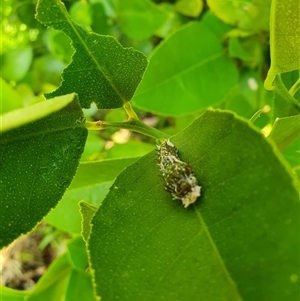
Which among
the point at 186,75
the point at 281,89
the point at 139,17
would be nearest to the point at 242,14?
the point at 186,75

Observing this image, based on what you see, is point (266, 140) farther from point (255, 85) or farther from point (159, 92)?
point (255, 85)

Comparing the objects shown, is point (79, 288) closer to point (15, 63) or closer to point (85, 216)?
point (85, 216)

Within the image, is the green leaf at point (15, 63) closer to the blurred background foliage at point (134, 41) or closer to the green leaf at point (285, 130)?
the blurred background foliage at point (134, 41)

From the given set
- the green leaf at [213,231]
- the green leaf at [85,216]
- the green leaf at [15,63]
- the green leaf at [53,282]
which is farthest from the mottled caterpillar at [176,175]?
the green leaf at [15,63]

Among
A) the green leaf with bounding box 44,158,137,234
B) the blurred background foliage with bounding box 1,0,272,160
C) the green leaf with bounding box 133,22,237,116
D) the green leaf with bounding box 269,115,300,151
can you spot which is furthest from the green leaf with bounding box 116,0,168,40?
the green leaf with bounding box 269,115,300,151

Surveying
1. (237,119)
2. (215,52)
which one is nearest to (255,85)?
(215,52)

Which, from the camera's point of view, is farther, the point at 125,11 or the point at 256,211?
the point at 125,11

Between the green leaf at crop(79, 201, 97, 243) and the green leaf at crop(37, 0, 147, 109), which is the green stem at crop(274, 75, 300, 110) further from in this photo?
the green leaf at crop(79, 201, 97, 243)
